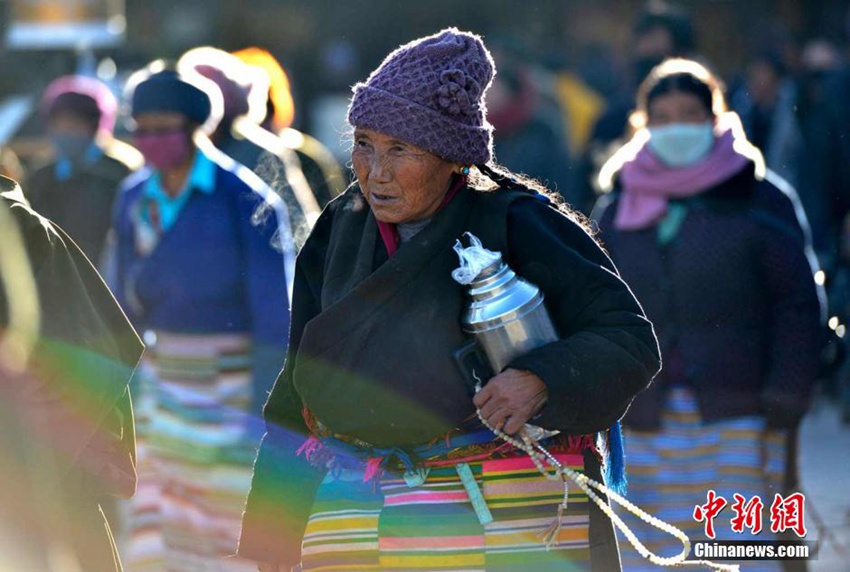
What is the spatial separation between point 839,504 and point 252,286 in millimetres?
3353

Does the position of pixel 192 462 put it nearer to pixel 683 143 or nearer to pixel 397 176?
pixel 683 143

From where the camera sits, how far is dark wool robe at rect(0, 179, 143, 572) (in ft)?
15.6

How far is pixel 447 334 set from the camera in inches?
162

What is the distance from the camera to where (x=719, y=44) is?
1897 cm

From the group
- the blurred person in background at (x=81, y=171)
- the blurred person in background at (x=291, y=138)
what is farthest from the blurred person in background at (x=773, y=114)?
the blurred person in background at (x=81, y=171)

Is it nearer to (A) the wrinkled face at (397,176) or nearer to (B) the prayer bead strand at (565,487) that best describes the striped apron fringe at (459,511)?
(B) the prayer bead strand at (565,487)

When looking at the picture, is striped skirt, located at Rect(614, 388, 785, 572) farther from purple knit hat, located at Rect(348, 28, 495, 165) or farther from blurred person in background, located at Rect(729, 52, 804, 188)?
blurred person in background, located at Rect(729, 52, 804, 188)

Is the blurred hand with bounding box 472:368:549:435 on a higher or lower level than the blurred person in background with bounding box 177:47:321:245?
higher

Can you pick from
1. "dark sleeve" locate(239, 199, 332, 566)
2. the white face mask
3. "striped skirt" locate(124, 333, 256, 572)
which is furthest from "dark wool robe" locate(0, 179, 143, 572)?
the white face mask

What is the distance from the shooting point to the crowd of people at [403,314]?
4.15 metres

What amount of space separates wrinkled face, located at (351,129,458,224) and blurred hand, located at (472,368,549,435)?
Result: 46 centimetres

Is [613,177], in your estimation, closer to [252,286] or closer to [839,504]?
[252,286]

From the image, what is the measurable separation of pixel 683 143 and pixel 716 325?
→ 77 centimetres
